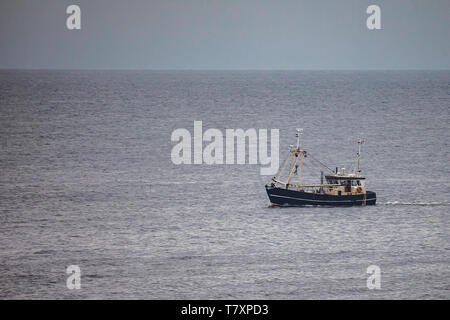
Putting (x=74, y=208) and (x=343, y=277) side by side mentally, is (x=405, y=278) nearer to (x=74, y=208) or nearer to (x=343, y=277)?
(x=343, y=277)

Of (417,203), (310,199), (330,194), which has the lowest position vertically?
(417,203)

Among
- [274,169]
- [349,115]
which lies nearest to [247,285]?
[274,169]

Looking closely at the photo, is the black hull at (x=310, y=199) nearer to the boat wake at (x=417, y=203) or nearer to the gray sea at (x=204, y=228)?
the gray sea at (x=204, y=228)

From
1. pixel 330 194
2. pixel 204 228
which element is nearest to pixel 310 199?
pixel 330 194

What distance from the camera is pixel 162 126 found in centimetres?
16112

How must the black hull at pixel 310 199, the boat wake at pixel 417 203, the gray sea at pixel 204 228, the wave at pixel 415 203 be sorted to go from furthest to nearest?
the wave at pixel 415 203 < the boat wake at pixel 417 203 < the black hull at pixel 310 199 < the gray sea at pixel 204 228

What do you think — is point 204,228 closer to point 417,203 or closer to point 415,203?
point 415,203

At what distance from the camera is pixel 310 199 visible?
8181 centimetres

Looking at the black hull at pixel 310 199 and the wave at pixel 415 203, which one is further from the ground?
the black hull at pixel 310 199

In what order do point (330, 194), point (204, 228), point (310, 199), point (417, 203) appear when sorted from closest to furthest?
point (204, 228) → point (310, 199) → point (330, 194) → point (417, 203)

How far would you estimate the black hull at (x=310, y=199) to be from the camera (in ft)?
267

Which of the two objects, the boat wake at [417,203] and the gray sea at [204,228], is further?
the boat wake at [417,203]

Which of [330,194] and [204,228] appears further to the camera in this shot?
[330,194]

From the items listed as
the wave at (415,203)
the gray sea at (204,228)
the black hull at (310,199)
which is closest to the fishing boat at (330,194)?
the black hull at (310,199)
